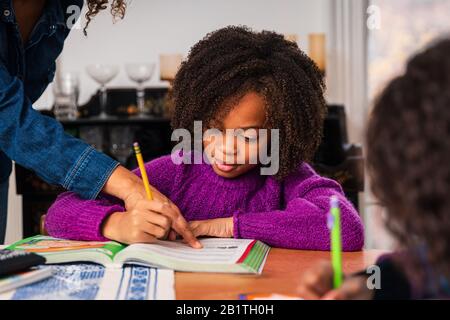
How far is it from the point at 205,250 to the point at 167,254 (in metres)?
0.09

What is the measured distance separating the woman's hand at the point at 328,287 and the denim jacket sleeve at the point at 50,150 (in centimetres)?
59

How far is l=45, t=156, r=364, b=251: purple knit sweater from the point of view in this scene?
127 cm

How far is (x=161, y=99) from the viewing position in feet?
11.9

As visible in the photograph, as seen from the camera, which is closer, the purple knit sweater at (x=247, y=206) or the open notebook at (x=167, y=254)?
the open notebook at (x=167, y=254)

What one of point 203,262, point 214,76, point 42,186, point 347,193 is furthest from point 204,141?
point 42,186

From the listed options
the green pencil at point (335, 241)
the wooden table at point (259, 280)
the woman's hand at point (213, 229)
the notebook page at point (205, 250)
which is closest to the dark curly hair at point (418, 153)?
the green pencil at point (335, 241)

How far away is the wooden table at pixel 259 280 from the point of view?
93 cm

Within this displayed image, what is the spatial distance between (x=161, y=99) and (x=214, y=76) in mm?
2284

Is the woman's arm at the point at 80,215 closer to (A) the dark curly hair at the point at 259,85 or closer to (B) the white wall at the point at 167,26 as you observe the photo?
(A) the dark curly hair at the point at 259,85

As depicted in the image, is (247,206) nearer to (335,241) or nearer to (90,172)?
(90,172)

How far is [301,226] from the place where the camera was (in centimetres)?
128

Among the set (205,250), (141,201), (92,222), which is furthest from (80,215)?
(205,250)

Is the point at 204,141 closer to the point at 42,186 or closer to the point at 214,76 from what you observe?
the point at 214,76

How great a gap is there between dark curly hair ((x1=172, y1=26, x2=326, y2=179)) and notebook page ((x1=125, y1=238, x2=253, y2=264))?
250 millimetres
